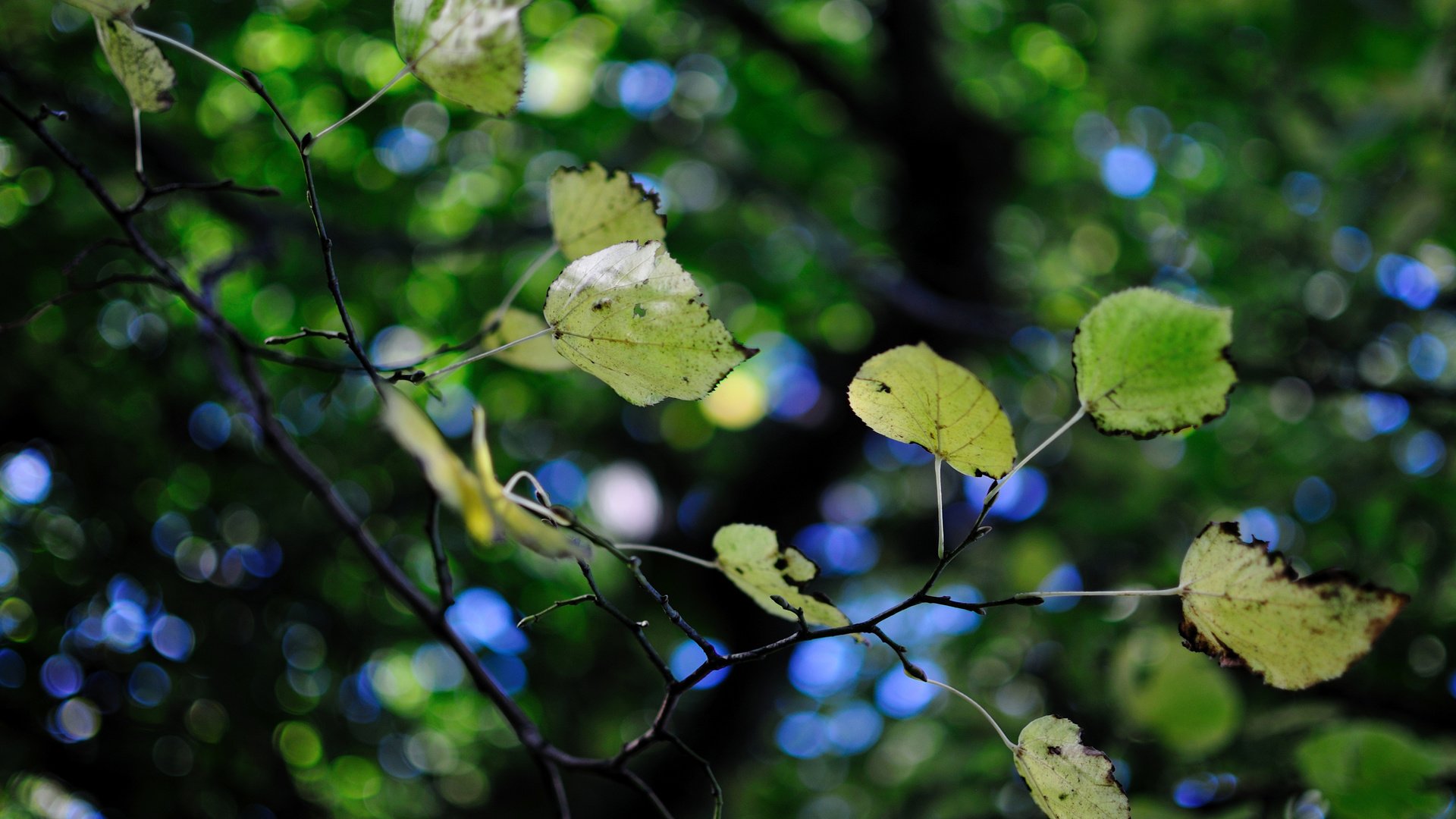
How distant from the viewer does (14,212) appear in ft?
5.41

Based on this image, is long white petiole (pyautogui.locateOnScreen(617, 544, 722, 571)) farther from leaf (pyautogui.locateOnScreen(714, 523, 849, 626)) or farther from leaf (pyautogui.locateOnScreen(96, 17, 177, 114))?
leaf (pyautogui.locateOnScreen(96, 17, 177, 114))

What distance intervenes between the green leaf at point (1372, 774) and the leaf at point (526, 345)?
0.91 meters

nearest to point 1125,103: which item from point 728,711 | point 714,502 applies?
point 714,502

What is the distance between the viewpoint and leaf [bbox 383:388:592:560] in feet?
1.02

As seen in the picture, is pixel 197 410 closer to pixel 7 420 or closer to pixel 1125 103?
pixel 7 420

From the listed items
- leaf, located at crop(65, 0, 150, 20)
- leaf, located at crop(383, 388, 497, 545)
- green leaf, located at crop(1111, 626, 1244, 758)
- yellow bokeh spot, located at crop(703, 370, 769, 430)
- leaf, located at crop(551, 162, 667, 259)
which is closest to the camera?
leaf, located at crop(383, 388, 497, 545)

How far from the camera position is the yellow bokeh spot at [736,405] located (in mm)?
3092

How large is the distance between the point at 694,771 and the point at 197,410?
1.76 metres

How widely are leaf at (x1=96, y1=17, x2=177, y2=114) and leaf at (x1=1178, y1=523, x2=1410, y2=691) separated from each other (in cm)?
63

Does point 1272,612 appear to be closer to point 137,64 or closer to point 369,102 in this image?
point 369,102

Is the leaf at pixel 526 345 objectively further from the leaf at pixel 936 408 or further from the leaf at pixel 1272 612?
the leaf at pixel 1272 612

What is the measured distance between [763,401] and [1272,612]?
114 inches

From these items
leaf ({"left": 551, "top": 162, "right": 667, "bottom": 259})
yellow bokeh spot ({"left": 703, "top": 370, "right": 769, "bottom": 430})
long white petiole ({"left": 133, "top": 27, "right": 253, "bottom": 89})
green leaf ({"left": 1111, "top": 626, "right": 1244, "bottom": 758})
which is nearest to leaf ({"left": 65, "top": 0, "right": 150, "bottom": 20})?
long white petiole ({"left": 133, "top": 27, "right": 253, "bottom": 89})

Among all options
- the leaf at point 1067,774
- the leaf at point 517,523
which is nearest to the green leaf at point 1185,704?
the leaf at point 1067,774
